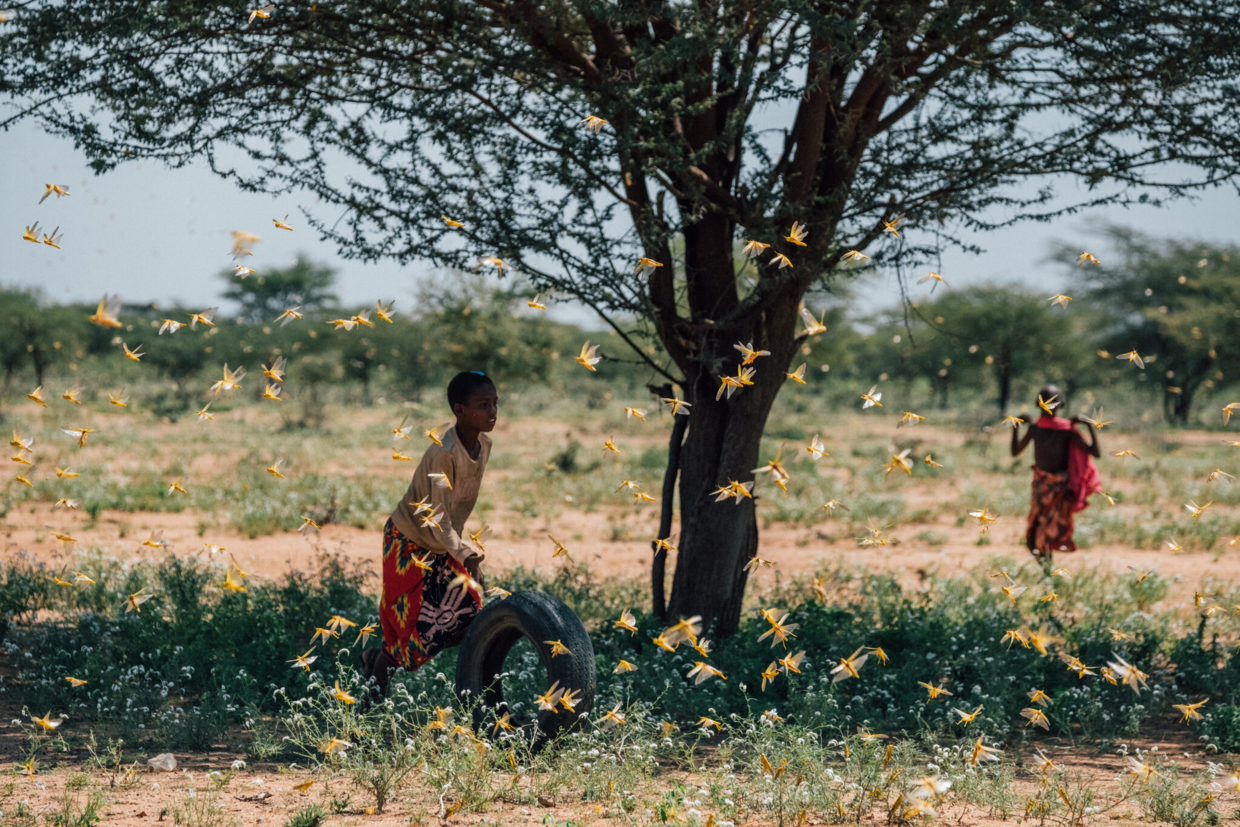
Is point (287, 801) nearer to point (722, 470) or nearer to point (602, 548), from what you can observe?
point (722, 470)

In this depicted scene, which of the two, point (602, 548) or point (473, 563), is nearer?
point (473, 563)

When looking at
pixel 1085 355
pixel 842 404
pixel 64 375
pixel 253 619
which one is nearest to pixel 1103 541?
pixel 253 619

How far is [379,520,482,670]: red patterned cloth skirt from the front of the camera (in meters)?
4.55

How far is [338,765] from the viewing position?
3.86 meters

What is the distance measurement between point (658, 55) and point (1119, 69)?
110 inches

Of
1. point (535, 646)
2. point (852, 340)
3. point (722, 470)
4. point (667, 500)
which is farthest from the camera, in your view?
point (852, 340)

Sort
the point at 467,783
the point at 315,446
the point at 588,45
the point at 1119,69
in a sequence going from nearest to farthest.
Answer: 1. the point at 467,783
2. the point at 1119,69
3. the point at 588,45
4. the point at 315,446

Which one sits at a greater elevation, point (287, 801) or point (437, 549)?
point (437, 549)

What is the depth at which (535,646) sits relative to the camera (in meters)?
4.17

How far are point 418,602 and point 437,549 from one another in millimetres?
307

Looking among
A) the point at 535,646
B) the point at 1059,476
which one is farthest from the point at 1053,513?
the point at 535,646

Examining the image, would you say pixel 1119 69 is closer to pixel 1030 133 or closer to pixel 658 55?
pixel 1030 133

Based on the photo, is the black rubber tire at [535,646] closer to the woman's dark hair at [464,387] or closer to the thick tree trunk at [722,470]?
the woman's dark hair at [464,387]

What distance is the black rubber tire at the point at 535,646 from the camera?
13.3 ft
